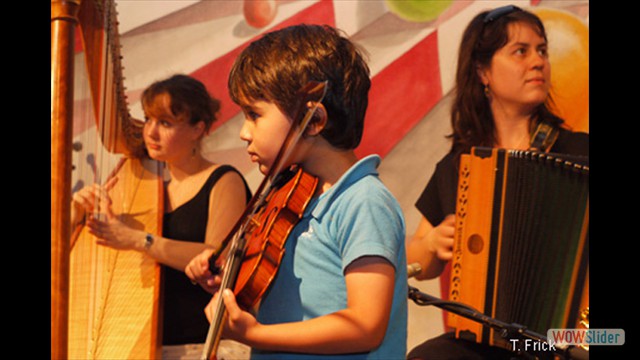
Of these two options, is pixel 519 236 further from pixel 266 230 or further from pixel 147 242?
pixel 147 242

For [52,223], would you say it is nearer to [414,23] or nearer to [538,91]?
[538,91]

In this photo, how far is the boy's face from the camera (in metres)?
1.40

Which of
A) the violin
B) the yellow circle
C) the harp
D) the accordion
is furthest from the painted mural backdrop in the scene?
the violin

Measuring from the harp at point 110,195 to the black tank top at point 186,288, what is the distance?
0.23ft

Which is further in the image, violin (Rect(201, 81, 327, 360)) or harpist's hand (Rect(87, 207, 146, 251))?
harpist's hand (Rect(87, 207, 146, 251))

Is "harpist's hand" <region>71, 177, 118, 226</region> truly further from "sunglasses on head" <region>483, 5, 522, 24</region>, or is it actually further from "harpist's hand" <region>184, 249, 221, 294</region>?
"sunglasses on head" <region>483, 5, 522, 24</region>

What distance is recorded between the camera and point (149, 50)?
3.08m

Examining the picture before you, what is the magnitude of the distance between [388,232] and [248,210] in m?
0.24

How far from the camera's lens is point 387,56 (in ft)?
9.70

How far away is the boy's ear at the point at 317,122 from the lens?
55.8 inches

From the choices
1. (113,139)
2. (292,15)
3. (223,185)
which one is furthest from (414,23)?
(113,139)

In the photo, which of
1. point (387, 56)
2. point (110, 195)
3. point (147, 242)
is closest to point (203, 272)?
point (147, 242)

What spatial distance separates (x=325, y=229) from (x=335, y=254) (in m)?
0.05

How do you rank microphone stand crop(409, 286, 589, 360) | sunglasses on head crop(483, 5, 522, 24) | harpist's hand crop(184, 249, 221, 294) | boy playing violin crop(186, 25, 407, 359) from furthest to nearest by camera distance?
sunglasses on head crop(483, 5, 522, 24)
harpist's hand crop(184, 249, 221, 294)
microphone stand crop(409, 286, 589, 360)
boy playing violin crop(186, 25, 407, 359)
